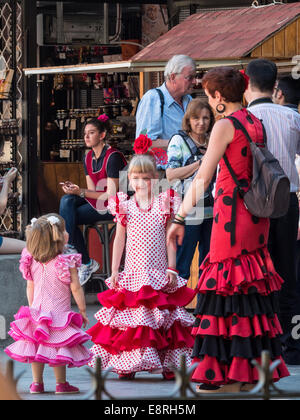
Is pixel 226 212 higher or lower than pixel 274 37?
lower

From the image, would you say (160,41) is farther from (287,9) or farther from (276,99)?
(276,99)

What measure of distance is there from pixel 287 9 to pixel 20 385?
420 cm

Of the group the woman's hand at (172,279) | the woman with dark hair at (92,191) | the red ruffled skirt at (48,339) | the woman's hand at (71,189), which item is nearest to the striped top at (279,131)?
the woman's hand at (172,279)

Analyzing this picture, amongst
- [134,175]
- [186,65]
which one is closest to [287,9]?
[186,65]

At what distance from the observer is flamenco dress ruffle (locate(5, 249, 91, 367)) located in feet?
20.0

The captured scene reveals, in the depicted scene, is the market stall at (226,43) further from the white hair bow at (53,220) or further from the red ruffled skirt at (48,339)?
the red ruffled skirt at (48,339)

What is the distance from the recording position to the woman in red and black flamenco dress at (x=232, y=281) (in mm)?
5629

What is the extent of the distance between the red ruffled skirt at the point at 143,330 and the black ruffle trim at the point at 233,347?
32.7 inches

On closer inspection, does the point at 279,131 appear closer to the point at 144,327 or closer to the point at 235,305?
the point at 235,305

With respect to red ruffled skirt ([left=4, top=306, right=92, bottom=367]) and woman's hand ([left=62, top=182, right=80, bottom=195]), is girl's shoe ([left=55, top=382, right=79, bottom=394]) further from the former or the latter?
woman's hand ([left=62, top=182, right=80, bottom=195])

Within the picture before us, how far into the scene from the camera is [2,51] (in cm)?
1159

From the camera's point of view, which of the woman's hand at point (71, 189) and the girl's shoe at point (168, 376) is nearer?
the girl's shoe at point (168, 376)

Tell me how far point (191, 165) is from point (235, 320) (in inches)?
71.1

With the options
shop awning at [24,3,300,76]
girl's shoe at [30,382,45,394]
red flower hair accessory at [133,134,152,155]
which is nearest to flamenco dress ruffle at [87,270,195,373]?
girl's shoe at [30,382,45,394]
